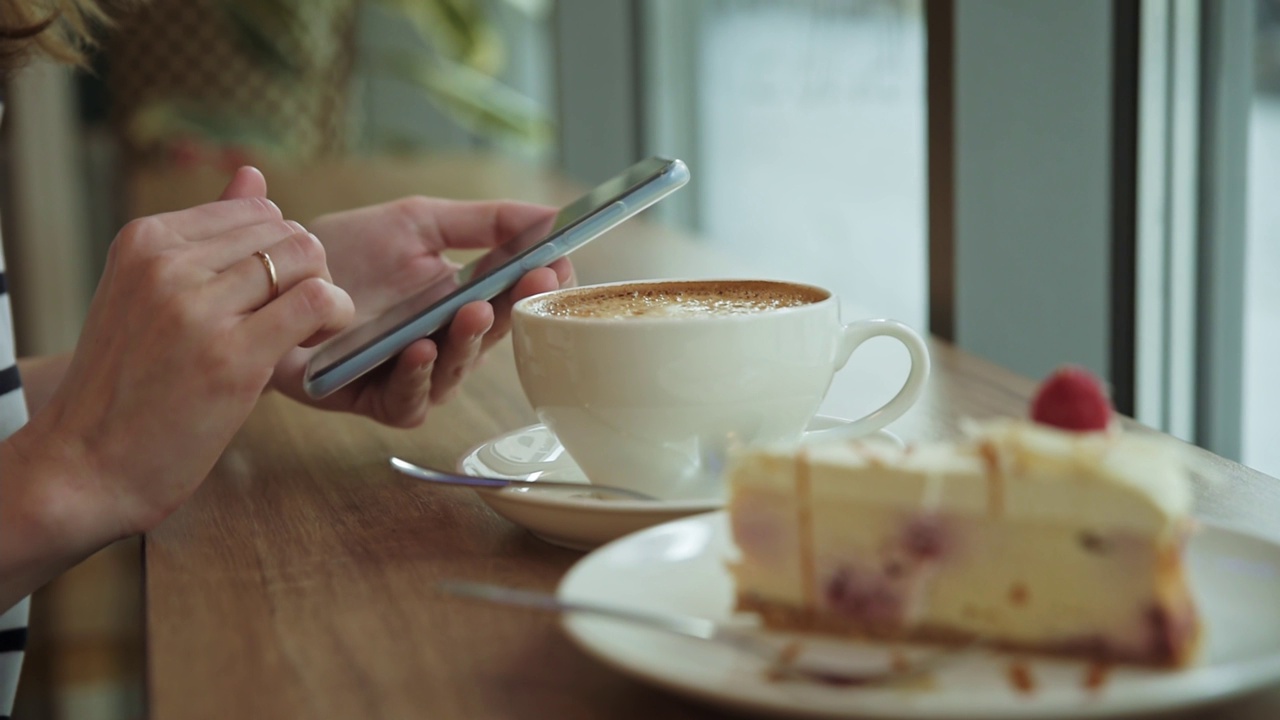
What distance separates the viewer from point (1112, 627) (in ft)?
1.25

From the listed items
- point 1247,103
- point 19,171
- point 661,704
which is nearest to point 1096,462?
point 661,704

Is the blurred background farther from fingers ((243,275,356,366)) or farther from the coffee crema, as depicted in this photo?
the coffee crema

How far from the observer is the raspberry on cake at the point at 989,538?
0.38 meters

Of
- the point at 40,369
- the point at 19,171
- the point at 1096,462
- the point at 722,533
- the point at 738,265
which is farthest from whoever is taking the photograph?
the point at 19,171

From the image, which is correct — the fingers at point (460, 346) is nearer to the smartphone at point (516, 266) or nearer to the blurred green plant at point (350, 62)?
the smartphone at point (516, 266)

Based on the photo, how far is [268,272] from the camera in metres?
0.63

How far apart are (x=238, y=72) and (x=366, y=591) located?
137 inches

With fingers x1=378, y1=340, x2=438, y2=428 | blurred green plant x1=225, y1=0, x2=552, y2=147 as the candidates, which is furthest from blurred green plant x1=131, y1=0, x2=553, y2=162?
fingers x1=378, y1=340, x2=438, y2=428

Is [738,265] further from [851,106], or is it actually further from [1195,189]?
[851,106]

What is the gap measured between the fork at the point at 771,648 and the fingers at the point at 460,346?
302 mm

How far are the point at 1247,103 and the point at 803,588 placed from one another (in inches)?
31.4

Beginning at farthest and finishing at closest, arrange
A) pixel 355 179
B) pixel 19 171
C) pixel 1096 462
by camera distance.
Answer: pixel 19 171, pixel 355 179, pixel 1096 462

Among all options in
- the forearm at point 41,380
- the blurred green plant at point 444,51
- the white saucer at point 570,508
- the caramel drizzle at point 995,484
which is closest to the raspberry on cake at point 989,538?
the caramel drizzle at point 995,484

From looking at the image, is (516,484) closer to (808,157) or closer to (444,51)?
(808,157)
